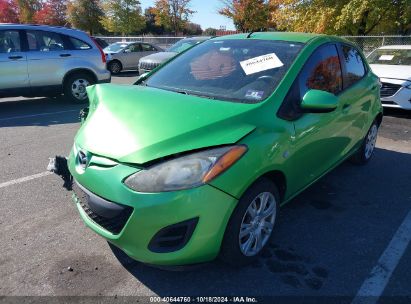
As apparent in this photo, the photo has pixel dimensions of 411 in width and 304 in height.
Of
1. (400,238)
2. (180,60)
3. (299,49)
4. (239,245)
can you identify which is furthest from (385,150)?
(239,245)

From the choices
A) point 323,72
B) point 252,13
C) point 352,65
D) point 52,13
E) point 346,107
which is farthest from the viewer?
point 52,13

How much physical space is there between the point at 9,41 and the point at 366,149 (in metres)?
7.33

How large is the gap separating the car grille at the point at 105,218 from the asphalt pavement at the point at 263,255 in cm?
46

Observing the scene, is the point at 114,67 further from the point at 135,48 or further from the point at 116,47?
the point at 135,48

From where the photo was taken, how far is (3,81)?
7.75 meters

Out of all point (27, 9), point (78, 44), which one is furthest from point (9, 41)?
point (27, 9)

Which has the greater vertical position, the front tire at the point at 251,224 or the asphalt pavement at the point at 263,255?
the front tire at the point at 251,224

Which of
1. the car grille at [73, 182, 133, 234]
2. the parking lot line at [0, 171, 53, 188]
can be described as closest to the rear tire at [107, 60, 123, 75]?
the parking lot line at [0, 171, 53, 188]

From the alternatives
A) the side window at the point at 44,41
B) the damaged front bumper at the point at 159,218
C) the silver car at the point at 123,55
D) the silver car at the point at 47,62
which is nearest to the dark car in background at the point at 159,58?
the silver car at the point at 47,62

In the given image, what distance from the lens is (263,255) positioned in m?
2.95

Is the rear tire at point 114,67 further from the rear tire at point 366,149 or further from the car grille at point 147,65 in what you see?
the rear tire at point 366,149

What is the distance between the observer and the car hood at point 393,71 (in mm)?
7570

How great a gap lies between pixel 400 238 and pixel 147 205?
2.37 metres

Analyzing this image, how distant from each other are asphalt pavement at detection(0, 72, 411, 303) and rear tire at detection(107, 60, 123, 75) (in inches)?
505
